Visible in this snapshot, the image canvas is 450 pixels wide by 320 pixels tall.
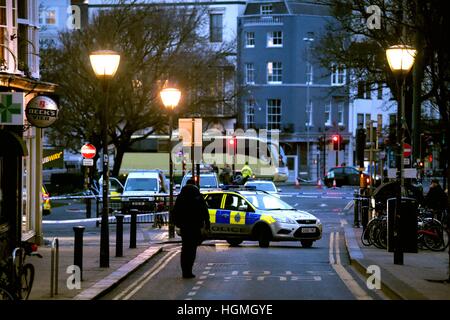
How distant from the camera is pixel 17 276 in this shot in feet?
42.7

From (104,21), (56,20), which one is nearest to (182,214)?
(104,21)

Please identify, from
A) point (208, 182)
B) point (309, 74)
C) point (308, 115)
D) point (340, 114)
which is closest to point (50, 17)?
point (309, 74)

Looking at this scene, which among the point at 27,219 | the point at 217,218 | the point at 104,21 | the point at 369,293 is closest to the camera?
the point at 369,293

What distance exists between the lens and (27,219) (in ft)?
79.0

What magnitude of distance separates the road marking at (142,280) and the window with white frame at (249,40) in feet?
209

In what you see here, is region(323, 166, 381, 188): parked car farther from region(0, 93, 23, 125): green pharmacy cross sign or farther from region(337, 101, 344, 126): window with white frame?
region(0, 93, 23, 125): green pharmacy cross sign

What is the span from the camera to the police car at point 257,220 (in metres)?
26.2

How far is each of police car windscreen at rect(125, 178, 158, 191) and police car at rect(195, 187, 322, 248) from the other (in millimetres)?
14561

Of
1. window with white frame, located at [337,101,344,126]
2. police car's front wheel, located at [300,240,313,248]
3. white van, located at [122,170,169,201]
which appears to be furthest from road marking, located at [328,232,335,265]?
window with white frame, located at [337,101,344,126]

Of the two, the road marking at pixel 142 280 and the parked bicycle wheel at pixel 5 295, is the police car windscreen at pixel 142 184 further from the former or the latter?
the parked bicycle wheel at pixel 5 295

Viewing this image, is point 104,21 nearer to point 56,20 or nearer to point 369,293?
point 56,20

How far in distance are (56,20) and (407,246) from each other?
62.5 meters

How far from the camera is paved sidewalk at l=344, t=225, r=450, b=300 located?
48.2ft

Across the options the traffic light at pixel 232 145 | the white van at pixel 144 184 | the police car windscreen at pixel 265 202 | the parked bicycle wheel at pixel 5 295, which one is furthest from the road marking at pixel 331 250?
the traffic light at pixel 232 145
